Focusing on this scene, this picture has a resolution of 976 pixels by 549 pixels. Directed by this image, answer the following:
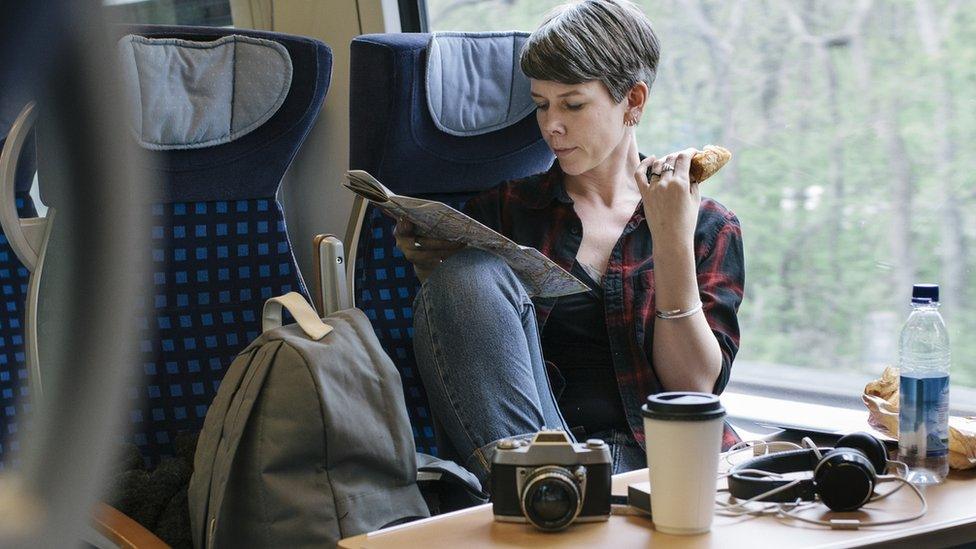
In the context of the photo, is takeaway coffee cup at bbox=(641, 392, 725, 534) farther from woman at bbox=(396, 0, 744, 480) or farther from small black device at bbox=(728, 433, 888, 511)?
woman at bbox=(396, 0, 744, 480)

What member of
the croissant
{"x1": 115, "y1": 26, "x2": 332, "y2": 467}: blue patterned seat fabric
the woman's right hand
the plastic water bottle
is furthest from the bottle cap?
{"x1": 115, "y1": 26, "x2": 332, "y2": 467}: blue patterned seat fabric

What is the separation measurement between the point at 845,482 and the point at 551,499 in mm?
332

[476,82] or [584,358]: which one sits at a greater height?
[476,82]

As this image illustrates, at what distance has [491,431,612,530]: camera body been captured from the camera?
3.73 feet

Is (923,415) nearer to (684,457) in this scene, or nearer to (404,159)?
(684,457)

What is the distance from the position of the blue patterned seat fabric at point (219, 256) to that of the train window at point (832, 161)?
0.79 m

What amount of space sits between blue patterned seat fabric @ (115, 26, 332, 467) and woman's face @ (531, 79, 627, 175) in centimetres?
43

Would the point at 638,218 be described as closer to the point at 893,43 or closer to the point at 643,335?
the point at 643,335

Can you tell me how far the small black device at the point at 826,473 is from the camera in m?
1.18

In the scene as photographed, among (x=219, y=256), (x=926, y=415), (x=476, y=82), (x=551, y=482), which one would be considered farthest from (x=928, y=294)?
(x=219, y=256)

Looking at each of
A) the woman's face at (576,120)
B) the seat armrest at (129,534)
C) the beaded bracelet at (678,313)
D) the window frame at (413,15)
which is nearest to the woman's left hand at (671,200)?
the beaded bracelet at (678,313)

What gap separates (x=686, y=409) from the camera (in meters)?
1.08

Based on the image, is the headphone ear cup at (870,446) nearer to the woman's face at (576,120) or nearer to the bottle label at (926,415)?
the bottle label at (926,415)

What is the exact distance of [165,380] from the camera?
2025 mm
